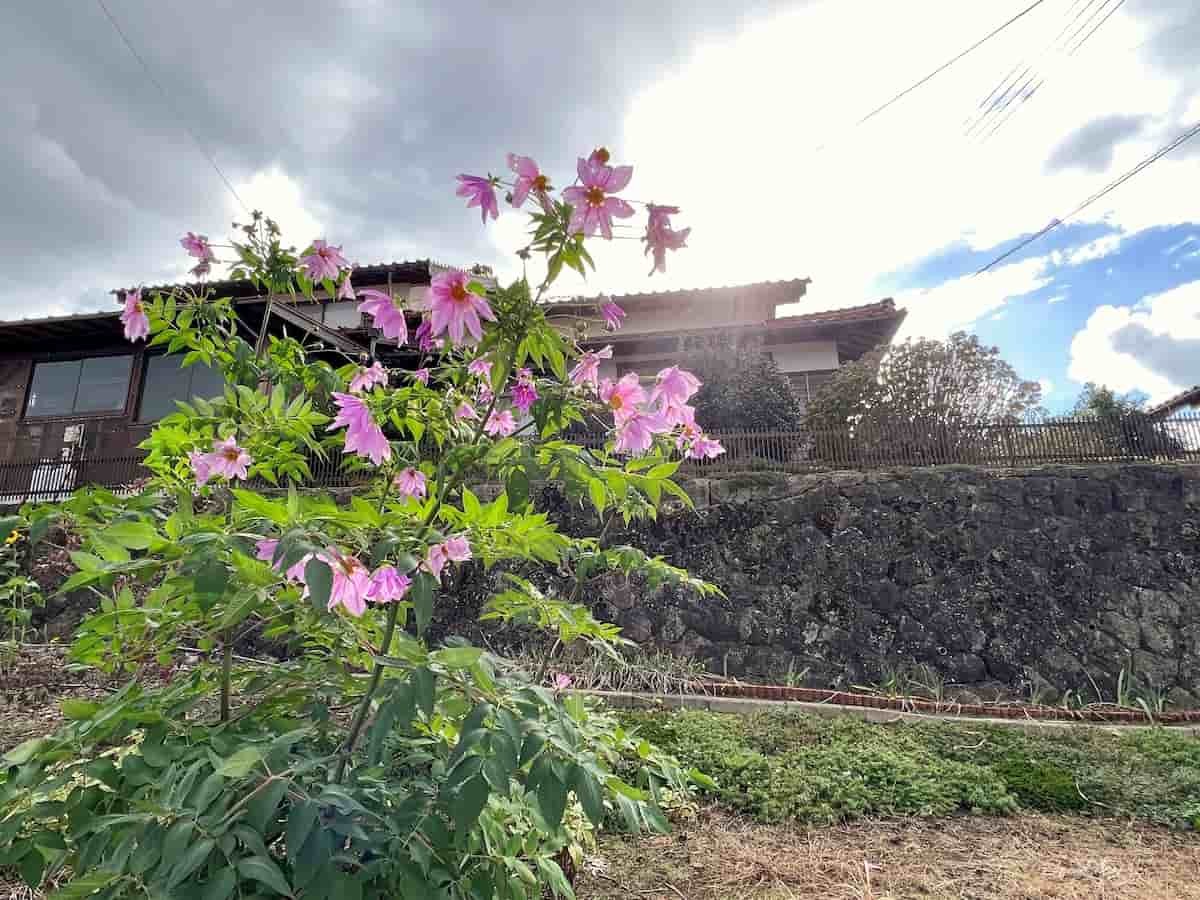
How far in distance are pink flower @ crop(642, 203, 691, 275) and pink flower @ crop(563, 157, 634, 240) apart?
7 centimetres

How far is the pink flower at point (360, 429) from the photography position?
3.76 ft

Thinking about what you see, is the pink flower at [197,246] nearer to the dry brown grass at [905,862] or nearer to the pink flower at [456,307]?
the pink flower at [456,307]

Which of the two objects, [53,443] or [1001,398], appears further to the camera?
[53,443]

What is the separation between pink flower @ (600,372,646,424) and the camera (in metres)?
1.21

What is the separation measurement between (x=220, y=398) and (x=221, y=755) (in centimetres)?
101

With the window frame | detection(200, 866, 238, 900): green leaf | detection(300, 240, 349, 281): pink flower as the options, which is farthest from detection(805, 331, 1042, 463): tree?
the window frame

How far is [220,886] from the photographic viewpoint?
0.86m

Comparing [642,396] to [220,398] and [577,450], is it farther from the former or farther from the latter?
[220,398]

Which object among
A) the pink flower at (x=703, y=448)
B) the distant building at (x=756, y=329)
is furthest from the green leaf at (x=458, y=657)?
the distant building at (x=756, y=329)

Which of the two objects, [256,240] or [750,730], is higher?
[256,240]

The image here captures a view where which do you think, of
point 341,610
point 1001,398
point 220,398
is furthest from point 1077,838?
point 1001,398

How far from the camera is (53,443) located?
10.1m

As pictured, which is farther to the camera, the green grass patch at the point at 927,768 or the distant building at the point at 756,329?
the distant building at the point at 756,329

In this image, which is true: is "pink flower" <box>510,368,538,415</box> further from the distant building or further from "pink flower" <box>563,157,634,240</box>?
the distant building
